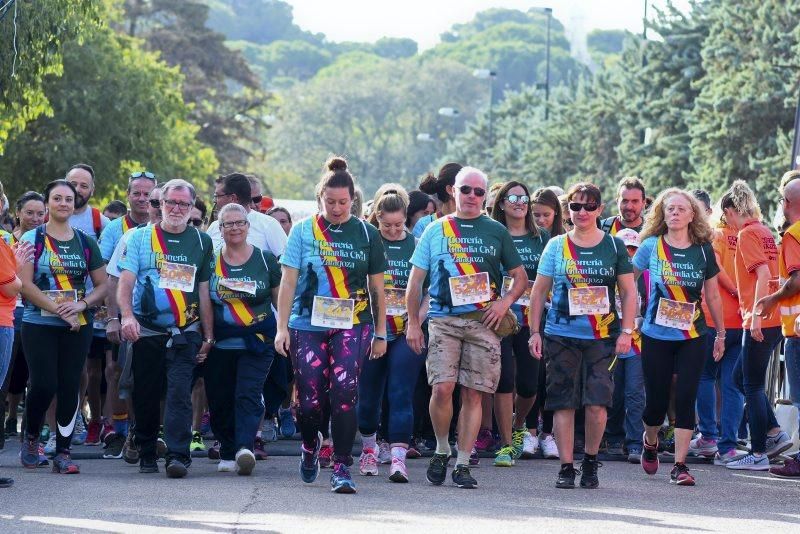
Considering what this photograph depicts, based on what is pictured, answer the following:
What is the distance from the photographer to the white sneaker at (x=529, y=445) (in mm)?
13086

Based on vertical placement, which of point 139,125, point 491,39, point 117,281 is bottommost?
point 117,281

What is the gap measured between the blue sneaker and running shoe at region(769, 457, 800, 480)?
344 cm

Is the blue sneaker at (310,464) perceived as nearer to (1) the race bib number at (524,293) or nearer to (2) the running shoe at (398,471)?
(2) the running shoe at (398,471)

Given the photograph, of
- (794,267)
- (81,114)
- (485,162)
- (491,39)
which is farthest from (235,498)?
(491,39)

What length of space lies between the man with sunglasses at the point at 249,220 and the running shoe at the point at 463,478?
2.38 m

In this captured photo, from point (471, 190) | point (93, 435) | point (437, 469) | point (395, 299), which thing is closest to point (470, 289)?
point (471, 190)

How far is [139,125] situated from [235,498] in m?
29.6

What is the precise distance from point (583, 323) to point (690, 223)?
1.23 meters

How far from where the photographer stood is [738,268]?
42.7 ft

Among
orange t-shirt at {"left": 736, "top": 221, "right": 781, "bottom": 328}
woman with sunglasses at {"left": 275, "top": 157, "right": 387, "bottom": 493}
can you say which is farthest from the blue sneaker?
orange t-shirt at {"left": 736, "top": 221, "right": 781, "bottom": 328}

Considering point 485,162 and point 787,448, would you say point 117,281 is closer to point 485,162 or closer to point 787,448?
point 787,448

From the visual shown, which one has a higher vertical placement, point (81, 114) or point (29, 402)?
point (81, 114)

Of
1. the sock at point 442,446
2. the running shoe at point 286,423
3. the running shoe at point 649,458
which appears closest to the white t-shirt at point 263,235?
the sock at point 442,446

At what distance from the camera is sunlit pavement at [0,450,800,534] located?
9.12m
